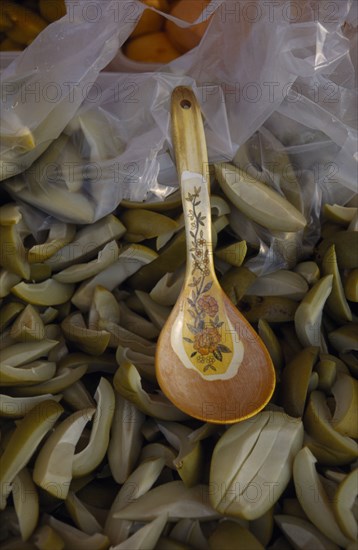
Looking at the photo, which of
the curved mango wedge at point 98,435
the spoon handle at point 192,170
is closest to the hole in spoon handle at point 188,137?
the spoon handle at point 192,170

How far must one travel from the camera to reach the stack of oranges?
0.80 metres

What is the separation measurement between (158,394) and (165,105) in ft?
0.96

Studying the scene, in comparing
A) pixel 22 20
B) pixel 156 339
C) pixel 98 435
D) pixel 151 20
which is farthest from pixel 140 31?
pixel 98 435

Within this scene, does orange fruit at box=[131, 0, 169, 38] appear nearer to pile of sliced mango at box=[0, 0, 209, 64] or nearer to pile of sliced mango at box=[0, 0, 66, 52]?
pile of sliced mango at box=[0, 0, 209, 64]

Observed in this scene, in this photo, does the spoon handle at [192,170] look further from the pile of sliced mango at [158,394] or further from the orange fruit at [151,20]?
the orange fruit at [151,20]

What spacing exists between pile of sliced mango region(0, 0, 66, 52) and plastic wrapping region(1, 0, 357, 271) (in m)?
0.20

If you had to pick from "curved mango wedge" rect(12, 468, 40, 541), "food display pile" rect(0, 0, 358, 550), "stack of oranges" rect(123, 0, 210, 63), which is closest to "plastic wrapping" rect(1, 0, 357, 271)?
"food display pile" rect(0, 0, 358, 550)

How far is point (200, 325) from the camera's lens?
0.62m

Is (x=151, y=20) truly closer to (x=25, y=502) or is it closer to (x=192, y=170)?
(x=192, y=170)

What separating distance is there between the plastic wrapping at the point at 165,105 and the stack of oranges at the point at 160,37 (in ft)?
0.42

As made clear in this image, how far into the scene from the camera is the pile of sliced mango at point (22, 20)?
819 mm

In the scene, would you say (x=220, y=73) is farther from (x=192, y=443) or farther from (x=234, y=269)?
(x=192, y=443)

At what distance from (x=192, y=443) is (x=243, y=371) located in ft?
0.31

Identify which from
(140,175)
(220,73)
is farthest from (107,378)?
(220,73)
